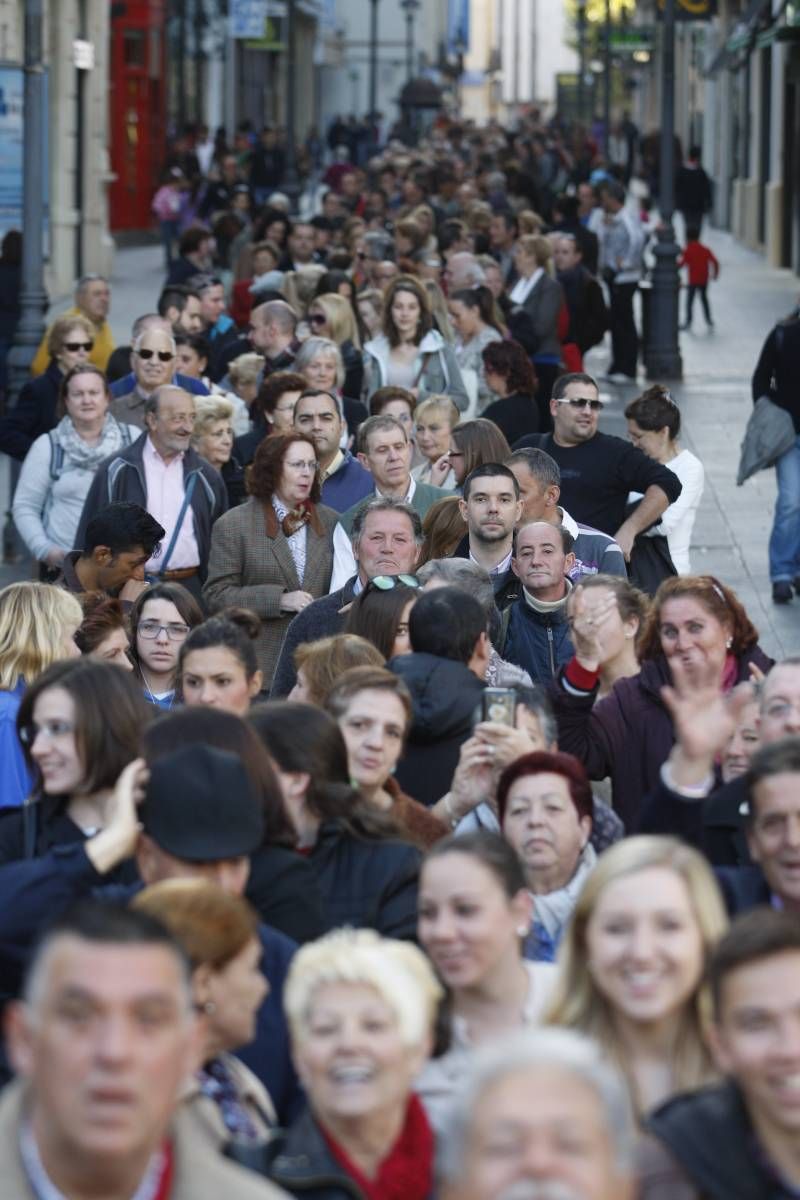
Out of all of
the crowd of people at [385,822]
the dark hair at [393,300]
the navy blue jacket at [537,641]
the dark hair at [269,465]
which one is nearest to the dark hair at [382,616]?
the crowd of people at [385,822]

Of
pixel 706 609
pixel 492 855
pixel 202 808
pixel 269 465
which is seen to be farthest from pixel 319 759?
pixel 269 465

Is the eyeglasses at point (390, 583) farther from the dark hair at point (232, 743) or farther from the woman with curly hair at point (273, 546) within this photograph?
the dark hair at point (232, 743)

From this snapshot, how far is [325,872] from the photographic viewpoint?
610cm

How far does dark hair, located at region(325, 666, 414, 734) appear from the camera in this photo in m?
6.83

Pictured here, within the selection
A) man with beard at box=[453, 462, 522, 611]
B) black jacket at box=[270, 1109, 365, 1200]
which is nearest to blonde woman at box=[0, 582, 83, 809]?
man with beard at box=[453, 462, 522, 611]

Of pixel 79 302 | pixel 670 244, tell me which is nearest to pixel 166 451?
pixel 79 302

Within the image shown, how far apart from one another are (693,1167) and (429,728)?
3.64m

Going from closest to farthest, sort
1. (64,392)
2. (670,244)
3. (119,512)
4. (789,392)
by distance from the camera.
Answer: (119,512) < (64,392) < (789,392) < (670,244)

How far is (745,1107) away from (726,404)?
821 inches

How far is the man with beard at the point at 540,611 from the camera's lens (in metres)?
9.30

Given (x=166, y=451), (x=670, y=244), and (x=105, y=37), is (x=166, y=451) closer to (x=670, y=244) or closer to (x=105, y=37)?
(x=670, y=244)

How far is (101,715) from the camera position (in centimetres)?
622

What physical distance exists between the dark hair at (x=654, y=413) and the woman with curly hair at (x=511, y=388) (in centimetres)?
212

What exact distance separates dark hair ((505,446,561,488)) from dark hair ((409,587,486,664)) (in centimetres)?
270
